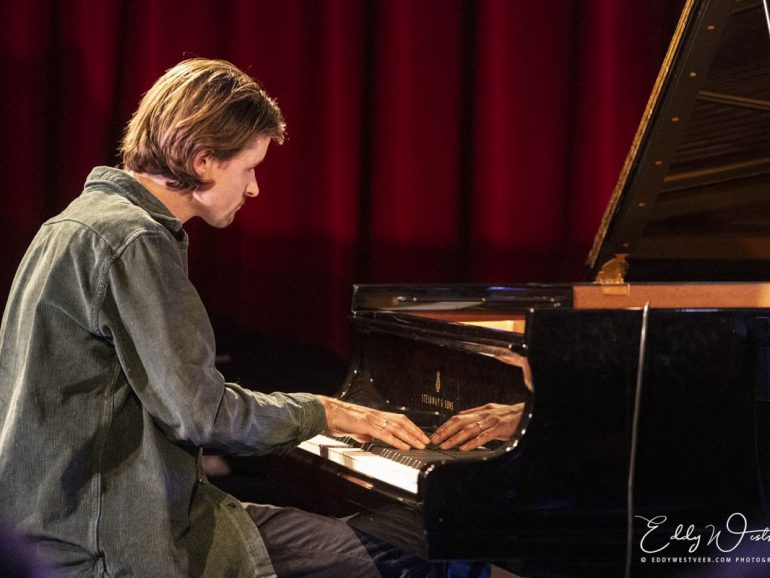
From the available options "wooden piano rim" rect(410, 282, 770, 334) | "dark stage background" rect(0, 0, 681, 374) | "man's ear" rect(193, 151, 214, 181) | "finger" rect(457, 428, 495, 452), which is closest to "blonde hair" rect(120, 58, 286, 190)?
"man's ear" rect(193, 151, 214, 181)

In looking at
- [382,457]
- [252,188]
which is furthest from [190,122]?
[382,457]

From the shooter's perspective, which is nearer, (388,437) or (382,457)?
(388,437)

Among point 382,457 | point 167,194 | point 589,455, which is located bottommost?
point 382,457

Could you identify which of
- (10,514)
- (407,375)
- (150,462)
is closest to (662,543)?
(407,375)

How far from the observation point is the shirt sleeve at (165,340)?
1.69 m

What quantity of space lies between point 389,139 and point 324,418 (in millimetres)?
1993

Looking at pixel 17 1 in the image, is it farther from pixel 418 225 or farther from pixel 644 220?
pixel 644 220

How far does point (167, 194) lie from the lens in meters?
1.95

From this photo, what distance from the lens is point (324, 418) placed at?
1.99 meters

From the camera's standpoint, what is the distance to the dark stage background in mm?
3434

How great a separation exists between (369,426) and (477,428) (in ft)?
0.78

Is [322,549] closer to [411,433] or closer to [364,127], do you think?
[411,433]

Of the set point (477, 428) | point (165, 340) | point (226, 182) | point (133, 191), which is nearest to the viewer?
point (165, 340)

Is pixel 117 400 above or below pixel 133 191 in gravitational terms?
below
